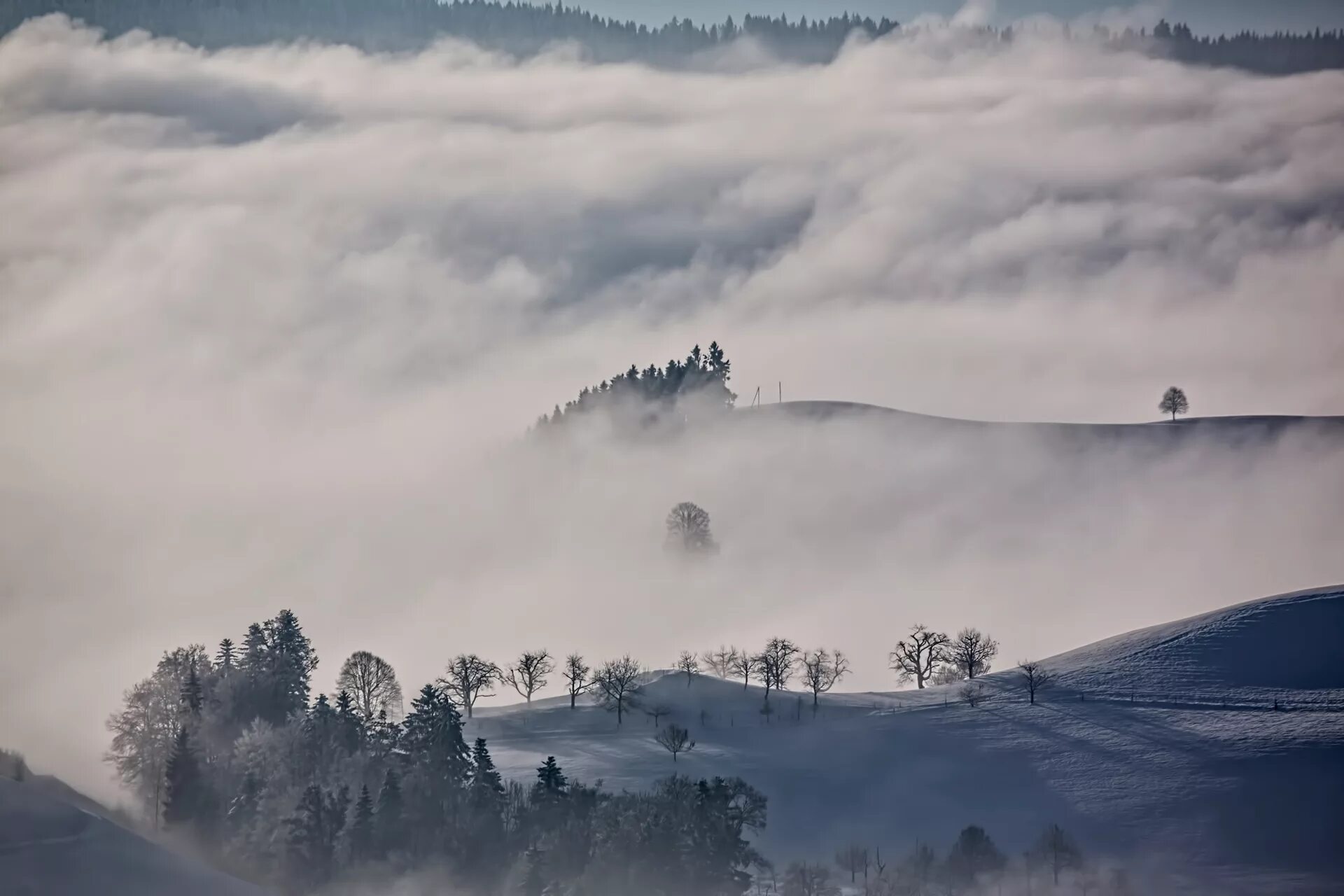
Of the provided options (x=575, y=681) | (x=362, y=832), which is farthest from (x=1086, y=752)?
(x=362, y=832)

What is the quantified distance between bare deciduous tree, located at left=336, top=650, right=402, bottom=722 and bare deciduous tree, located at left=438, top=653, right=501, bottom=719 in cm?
786

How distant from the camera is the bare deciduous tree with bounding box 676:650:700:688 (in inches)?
6142

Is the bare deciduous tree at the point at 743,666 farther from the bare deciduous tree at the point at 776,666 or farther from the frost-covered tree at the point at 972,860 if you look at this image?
the frost-covered tree at the point at 972,860

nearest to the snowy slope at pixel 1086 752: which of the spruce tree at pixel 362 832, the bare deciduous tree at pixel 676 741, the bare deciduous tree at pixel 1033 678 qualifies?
the bare deciduous tree at pixel 676 741

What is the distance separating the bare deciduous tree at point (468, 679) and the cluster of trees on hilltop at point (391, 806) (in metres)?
27.9

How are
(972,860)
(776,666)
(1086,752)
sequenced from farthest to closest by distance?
(776,666) → (1086,752) → (972,860)

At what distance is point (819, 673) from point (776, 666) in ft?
16.0

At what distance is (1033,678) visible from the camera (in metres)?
150

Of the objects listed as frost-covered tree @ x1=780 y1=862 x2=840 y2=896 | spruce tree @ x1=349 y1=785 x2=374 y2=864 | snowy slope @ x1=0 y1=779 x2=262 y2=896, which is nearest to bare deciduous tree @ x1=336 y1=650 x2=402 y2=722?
spruce tree @ x1=349 y1=785 x2=374 y2=864

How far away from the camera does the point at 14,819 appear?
95312mm

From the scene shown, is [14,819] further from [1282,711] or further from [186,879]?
[1282,711]

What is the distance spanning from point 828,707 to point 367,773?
45.5 m

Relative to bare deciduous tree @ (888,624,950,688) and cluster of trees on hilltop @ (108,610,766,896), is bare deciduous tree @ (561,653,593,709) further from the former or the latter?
bare deciduous tree @ (888,624,950,688)

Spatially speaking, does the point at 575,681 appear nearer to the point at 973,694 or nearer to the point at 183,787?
the point at 973,694
